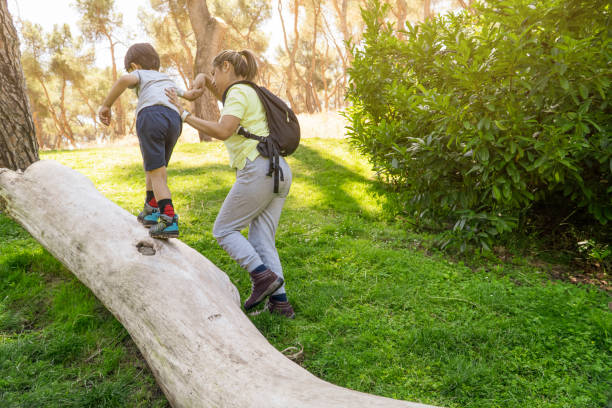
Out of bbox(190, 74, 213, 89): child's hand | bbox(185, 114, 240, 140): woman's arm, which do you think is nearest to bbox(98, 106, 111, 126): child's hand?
bbox(190, 74, 213, 89): child's hand

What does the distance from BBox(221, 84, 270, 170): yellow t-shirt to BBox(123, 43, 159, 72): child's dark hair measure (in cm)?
110

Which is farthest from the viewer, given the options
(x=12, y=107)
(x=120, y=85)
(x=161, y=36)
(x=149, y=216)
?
(x=161, y=36)

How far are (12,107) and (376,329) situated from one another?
5.10 m

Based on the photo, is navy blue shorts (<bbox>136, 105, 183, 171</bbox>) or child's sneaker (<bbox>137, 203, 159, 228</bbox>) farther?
child's sneaker (<bbox>137, 203, 159, 228</bbox>)

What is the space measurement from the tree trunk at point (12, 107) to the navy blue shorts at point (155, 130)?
9.42 ft

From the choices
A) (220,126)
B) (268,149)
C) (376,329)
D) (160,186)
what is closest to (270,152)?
(268,149)

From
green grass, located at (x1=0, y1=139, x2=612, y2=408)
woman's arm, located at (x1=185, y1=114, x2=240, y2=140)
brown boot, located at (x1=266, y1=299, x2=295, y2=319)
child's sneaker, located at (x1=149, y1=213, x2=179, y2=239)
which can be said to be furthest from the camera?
brown boot, located at (x1=266, y1=299, x2=295, y2=319)

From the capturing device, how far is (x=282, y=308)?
10.3 feet

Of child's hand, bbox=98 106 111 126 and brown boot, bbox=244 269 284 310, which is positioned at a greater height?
child's hand, bbox=98 106 111 126

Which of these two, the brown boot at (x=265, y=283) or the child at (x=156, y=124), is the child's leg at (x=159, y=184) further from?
the brown boot at (x=265, y=283)

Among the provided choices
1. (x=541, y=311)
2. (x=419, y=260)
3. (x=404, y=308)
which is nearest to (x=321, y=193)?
(x=419, y=260)

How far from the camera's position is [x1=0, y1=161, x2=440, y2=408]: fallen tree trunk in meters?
1.77

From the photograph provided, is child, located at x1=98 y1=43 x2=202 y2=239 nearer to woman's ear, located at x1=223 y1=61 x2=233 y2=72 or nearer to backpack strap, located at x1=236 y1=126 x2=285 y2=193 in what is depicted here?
woman's ear, located at x1=223 y1=61 x2=233 y2=72

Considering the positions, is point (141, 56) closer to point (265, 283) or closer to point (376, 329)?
point (265, 283)
